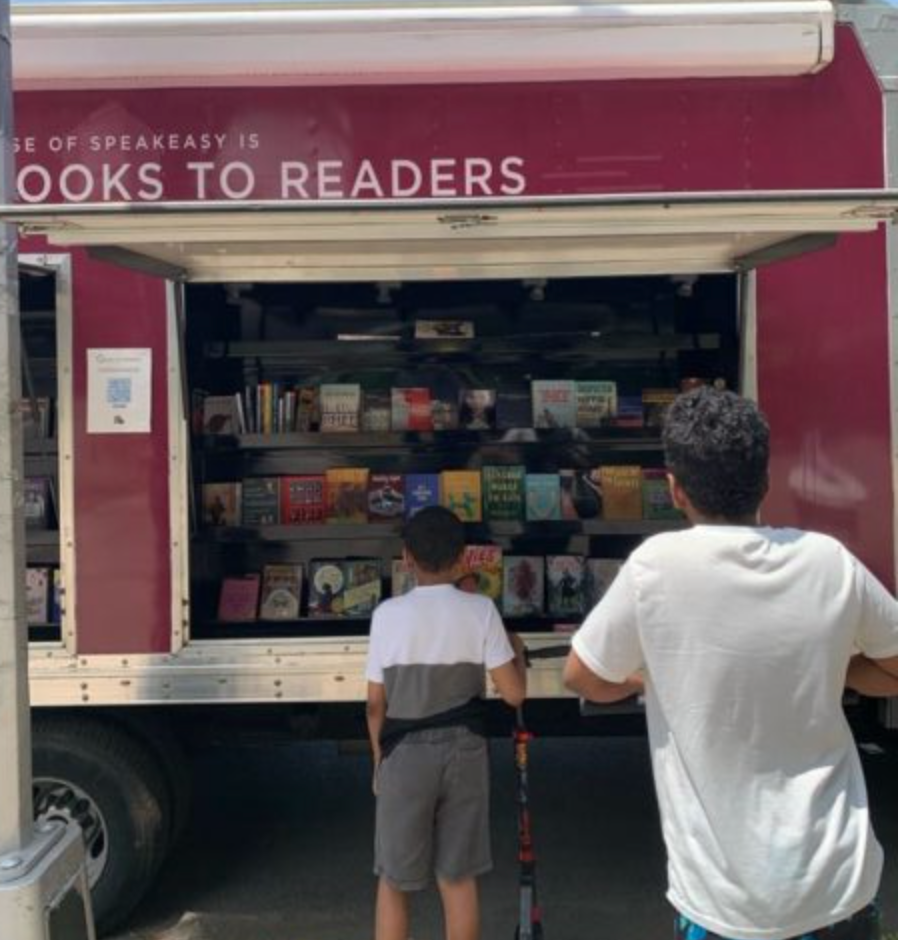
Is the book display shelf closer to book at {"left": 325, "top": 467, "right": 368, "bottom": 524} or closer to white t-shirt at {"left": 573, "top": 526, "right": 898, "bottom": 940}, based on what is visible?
book at {"left": 325, "top": 467, "right": 368, "bottom": 524}

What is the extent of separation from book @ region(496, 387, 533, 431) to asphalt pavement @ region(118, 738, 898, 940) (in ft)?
4.58

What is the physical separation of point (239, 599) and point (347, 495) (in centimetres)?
57

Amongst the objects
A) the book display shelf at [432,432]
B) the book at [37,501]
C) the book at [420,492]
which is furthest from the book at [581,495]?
the book at [37,501]

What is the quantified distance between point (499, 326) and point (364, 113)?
133 cm

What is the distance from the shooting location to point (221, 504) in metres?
4.05

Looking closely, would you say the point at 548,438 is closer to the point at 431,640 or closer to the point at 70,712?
the point at 431,640

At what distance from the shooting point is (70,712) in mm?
3562

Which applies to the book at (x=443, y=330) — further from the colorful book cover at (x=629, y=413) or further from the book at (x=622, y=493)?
the book at (x=622, y=493)

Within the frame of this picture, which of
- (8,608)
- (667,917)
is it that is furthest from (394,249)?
(667,917)

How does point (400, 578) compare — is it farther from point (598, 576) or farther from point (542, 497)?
point (598, 576)

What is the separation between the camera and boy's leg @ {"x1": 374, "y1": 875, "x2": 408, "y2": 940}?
301 cm

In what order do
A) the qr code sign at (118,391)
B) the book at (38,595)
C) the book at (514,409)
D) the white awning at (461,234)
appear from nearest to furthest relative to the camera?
the white awning at (461,234)
the qr code sign at (118,391)
the book at (38,595)
the book at (514,409)

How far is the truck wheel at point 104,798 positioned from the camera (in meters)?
3.53

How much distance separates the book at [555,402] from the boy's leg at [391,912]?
187 centimetres
